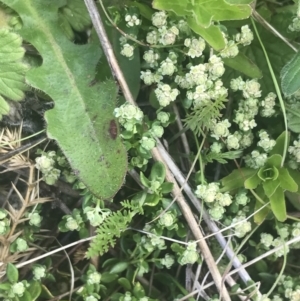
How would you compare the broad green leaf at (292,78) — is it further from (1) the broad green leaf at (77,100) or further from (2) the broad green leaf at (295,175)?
(1) the broad green leaf at (77,100)

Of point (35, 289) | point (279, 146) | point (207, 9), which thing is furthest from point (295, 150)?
point (35, 289)

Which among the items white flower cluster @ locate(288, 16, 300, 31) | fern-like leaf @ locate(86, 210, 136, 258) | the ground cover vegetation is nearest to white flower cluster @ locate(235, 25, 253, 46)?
the ground cover vegetation

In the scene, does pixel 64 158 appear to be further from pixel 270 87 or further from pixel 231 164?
pixel 270 87

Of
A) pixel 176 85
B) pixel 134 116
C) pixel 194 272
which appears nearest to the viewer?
pixel 134 116

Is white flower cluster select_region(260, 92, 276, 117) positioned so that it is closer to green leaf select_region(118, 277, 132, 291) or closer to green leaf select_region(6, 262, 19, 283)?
green leaf select_region(118, 277, 132, 291)

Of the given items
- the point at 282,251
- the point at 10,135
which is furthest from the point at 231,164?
the point at 10,135

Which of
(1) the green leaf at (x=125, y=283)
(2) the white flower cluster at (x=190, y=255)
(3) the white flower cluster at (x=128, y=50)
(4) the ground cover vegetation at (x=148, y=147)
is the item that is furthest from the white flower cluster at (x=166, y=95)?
(1) the green leaf at (x=125, y=283)
